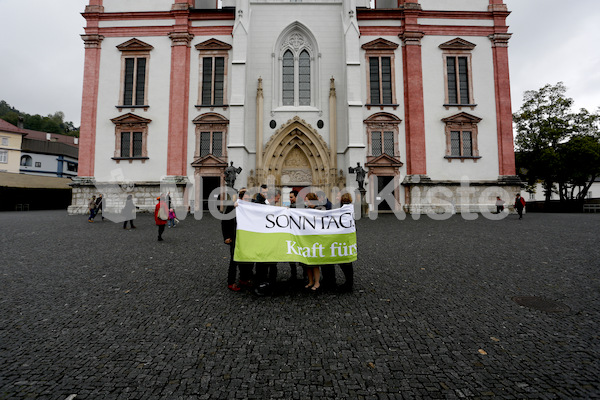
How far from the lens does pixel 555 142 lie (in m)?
30.0

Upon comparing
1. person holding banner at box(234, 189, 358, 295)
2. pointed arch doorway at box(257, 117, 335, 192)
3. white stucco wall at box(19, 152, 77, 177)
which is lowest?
person holding banner at box(234, 189, 358, 295)

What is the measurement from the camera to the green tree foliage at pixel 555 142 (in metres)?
27.9

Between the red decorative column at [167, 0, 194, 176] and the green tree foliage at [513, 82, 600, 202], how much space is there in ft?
109

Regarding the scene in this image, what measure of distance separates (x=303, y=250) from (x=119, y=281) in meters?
3.42

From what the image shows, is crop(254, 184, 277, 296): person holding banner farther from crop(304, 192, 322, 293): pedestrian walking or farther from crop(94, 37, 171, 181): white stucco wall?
crop(94, 37, 171, 181): white stucco wall

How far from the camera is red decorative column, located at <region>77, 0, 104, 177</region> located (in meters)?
22.3

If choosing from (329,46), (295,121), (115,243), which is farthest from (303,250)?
(329,46)

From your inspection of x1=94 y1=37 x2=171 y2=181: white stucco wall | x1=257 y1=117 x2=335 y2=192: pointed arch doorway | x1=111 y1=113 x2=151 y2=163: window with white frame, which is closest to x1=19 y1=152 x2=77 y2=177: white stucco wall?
x1=94 y1=37 x2=171 y2=181: white stucco wall

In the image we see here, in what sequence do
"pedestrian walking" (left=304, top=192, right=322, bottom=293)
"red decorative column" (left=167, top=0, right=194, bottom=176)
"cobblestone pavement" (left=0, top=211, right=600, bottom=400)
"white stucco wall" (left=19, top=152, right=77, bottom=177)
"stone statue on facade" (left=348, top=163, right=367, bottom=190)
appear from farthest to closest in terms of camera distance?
1. "white stucco wall" (left=19, top=152, right=77, bottom=177)
2. "red decorative column" (left=167, top=0, right=194, bottom=176)
3. "stone statue on facade" (left=348, top=163, right=367, bottom=190)
4. "pedestrian walking" (left=304, top=192, right=322, bottom=293)
5. "cobblestone pavement" (left=0, top=211, right=600, bottom=400)

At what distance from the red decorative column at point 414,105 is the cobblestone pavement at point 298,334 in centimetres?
1635

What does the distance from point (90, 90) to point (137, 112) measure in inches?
155

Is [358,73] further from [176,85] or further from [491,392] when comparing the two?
[491,392]

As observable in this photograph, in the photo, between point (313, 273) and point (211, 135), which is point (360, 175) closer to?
point (211, 135)

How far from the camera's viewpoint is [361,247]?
28.4 ft
